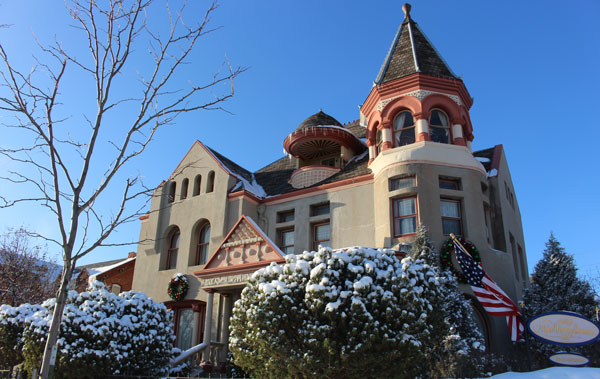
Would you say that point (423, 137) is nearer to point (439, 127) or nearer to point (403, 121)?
point (439, 127)

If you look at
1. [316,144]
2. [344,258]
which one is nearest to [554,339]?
[344,258]

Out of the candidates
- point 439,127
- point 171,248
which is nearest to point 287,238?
point 171,248

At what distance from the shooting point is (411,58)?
22641 mm

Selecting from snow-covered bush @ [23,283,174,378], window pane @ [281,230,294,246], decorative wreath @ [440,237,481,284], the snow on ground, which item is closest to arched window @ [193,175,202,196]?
window pane @ [281,230,294,246]

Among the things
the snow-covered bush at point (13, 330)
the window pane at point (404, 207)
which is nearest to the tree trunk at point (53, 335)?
the snow-covered bush at point (13, 330)

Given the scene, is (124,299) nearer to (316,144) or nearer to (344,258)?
(344,258)

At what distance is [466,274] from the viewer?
51.2 feet

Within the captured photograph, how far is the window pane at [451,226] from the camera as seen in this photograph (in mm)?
18844

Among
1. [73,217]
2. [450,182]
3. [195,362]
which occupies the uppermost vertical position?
[450,182]

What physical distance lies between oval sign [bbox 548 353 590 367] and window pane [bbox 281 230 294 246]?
12330 mm

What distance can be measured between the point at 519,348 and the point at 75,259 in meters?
14.9

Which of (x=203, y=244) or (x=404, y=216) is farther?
(x=203, y=244)

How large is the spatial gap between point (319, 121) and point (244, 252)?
988 cm

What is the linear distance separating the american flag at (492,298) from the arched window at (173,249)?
49.9ft
